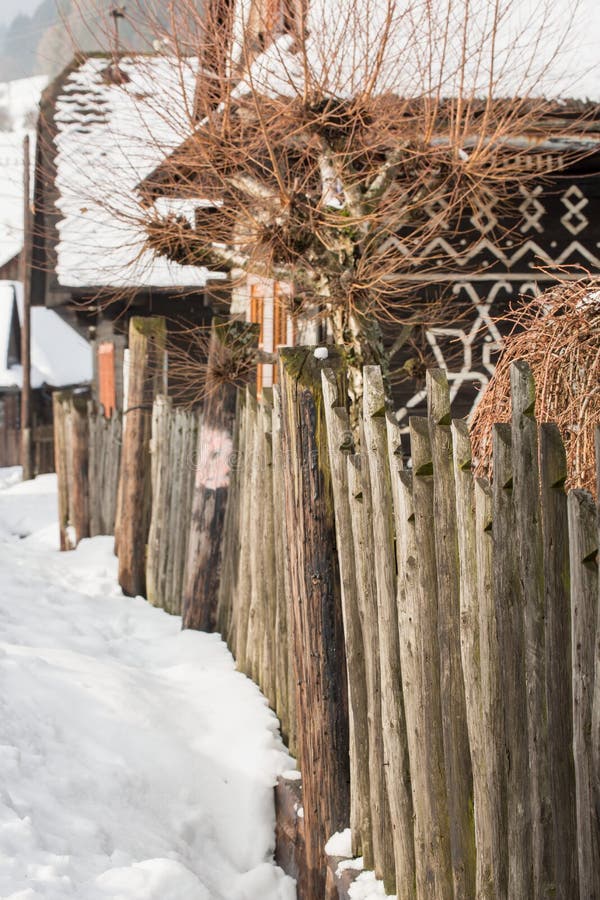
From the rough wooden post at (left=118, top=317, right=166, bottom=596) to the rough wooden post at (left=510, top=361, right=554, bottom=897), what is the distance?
5280 millimetres

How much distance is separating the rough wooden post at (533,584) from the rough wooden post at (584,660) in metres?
0.15

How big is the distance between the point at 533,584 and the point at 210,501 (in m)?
3.95

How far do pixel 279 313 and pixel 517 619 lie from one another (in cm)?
769

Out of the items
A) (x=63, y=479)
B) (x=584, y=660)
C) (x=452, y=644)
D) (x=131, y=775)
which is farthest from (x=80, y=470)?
(x=584, y=660)

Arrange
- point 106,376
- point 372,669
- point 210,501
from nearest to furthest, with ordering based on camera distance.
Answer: point 372,669
point 210,501
point 106,376

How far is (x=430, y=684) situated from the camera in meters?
2.51

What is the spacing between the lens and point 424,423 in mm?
2445

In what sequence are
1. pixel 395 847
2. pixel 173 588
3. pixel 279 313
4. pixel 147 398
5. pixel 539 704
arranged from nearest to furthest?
pixel 539 704
pixel 395 847
pixel 173 588
pixel 147 398
pixel 279 313

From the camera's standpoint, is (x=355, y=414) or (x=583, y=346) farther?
(x=355, y=414)

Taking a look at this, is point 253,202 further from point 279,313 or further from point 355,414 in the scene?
point 279,313

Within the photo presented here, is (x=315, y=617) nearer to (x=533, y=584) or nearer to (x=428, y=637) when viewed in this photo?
(x=428, y=637)

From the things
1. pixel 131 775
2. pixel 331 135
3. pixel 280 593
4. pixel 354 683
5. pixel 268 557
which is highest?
pixel 331 135

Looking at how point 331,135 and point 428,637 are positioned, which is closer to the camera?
point 428,637

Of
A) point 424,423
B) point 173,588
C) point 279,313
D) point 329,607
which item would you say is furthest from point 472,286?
point 424,423
